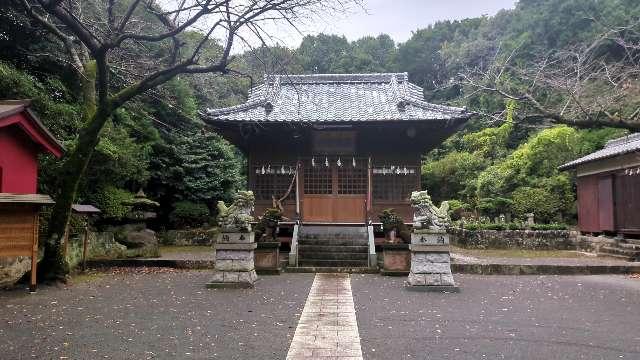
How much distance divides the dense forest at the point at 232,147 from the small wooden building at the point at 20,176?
184 centimetres

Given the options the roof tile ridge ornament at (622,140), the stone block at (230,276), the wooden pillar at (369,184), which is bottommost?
the stone block at (230,276)

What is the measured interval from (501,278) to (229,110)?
10.3 m

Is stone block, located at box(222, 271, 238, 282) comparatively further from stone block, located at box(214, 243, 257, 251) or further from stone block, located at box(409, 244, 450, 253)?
stone block, located at box(409, 244, 450, 253)

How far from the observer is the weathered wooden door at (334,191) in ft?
55.2

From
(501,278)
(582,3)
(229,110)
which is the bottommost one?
(501,278)

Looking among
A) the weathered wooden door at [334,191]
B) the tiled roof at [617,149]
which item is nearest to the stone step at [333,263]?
the weathered wooden door at [334,191]

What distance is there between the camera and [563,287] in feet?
34.2

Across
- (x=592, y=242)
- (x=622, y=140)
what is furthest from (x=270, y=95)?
(x=622, y=140)

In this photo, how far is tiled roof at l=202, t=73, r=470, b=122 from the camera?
1590 centimetres

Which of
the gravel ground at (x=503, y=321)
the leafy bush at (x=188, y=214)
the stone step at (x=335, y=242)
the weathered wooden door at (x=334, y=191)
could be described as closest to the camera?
the gravel ground at (x=503, y=321)

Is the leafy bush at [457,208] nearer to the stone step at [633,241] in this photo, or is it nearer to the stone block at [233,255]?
the stone step at [633,241]

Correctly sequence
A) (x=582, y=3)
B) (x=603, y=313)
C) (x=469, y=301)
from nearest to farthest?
(x=603, y=313) → (x=469, y=301) → (x=582, y=3)

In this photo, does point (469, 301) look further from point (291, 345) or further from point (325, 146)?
point (325, 146)

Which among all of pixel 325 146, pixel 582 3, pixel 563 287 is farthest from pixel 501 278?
pixel 582 3
